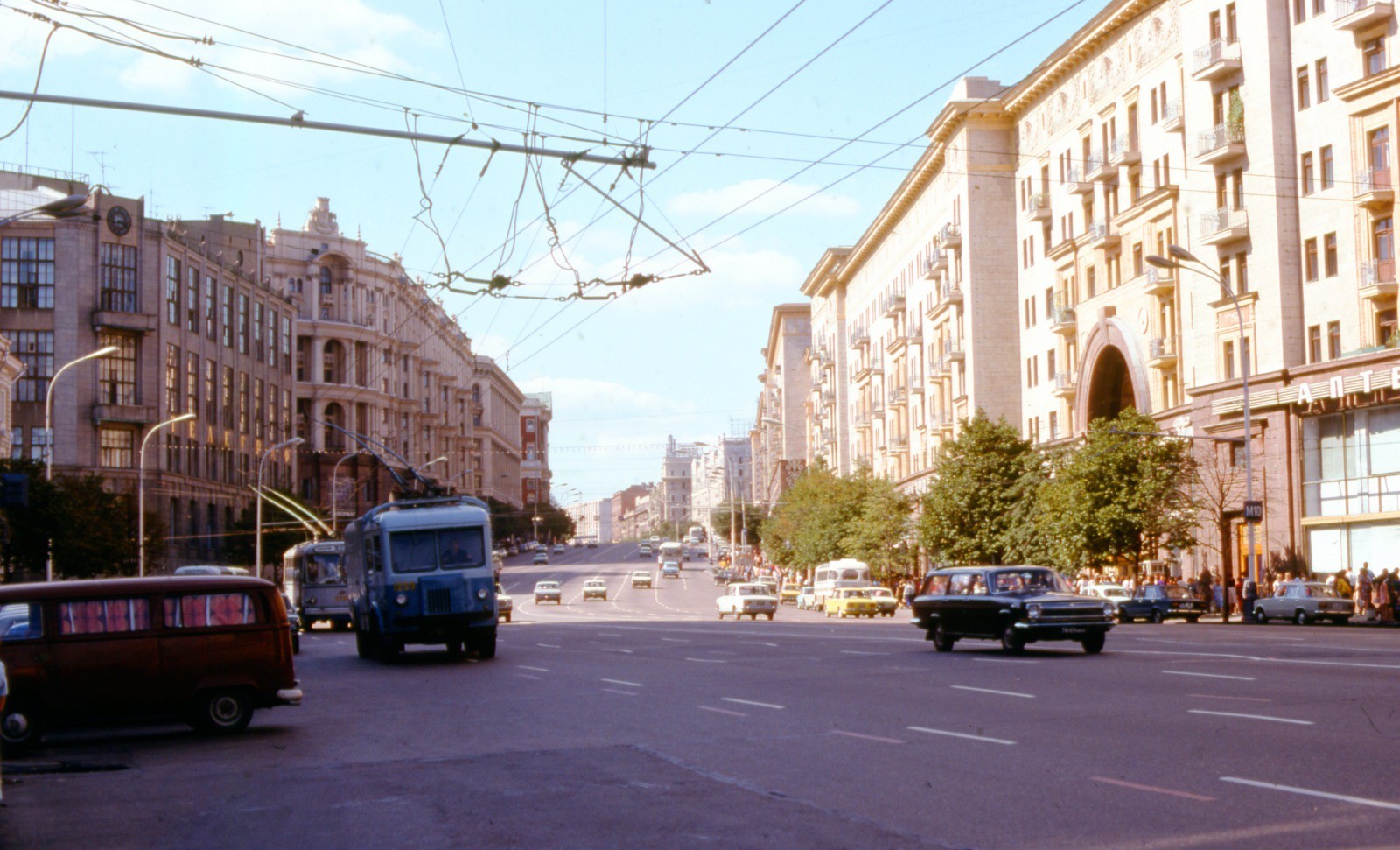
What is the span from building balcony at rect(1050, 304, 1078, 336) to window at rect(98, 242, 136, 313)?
4924 cm

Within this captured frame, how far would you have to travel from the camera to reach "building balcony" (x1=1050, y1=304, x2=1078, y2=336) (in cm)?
6469

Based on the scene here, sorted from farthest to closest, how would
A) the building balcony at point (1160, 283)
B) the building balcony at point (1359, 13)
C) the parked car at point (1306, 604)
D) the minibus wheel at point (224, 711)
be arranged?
the building balcony at point (1160, 283) → the building balcony at point (1359, 13) → the parked car at point (1306, 604) → the minibus wheel at point (224, 711)

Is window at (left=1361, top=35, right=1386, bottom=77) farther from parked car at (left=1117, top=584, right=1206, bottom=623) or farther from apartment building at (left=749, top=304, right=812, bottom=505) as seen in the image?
apartment building at (left=749, top=304, right=812, bottom=505)

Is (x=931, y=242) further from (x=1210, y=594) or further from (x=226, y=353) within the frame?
(x=226, y=353)

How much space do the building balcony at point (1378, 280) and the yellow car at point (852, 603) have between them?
24189 mm

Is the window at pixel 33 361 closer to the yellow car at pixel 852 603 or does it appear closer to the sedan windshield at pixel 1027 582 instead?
the yellow car at pixel 852 603

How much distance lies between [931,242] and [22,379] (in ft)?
158

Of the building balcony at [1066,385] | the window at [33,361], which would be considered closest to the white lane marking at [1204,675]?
the building balcony at [1066,385]

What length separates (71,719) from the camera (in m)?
16.4

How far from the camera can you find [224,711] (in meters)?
17.1

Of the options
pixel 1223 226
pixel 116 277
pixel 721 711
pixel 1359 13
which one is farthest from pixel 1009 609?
pixel 116 277

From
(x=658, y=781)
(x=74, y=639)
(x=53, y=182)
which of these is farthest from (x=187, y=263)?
(x=658, y=781)

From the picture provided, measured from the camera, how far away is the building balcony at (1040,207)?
67375 millimetres

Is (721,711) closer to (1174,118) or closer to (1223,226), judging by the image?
(1223,226)
